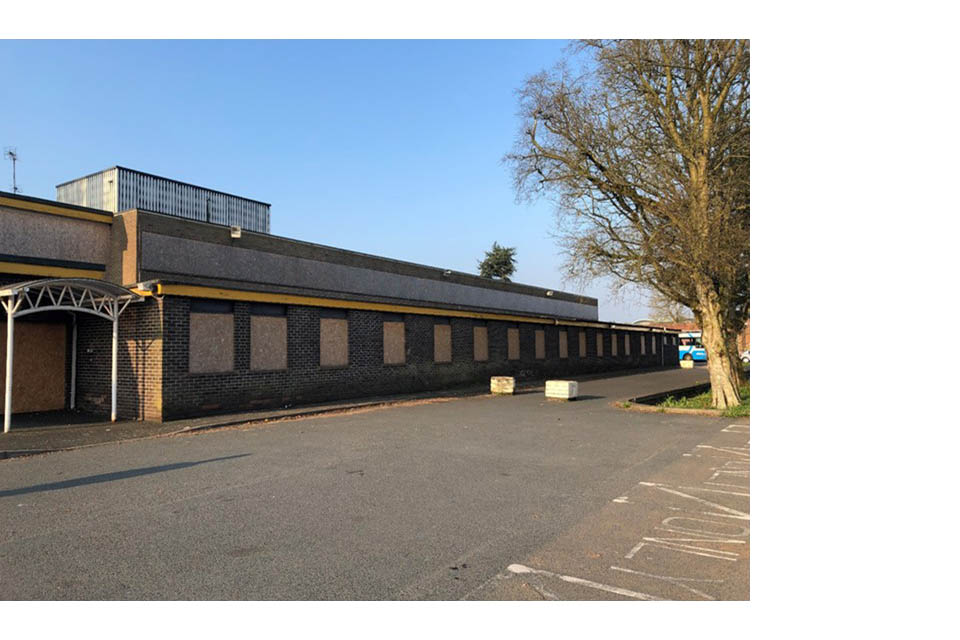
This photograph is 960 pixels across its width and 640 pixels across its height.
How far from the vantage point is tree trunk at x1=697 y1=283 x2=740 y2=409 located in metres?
16.3

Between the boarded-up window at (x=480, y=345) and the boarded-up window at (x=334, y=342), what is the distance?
24.0ft

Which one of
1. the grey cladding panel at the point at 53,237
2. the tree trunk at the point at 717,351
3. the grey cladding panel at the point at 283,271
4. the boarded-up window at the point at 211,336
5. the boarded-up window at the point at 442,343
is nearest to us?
the boarded-up window at the point at 211,336

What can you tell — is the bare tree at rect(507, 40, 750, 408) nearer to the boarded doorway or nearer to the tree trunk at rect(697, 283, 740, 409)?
the tree trunk at rect(697, 283, 740, 409)

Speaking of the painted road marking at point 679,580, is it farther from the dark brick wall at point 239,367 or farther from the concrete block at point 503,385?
the concrete block at point 503,385

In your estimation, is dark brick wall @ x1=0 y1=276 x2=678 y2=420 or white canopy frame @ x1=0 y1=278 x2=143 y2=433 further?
dark brick wall @ x1=0 y1=276 x2=678 y2=420

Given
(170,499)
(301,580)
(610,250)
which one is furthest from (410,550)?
(610,250)

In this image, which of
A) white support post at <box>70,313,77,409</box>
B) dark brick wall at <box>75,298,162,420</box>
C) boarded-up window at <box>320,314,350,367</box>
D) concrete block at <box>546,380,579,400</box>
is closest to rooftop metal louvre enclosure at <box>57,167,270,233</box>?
white support post at <box>70,313,77,409</box>

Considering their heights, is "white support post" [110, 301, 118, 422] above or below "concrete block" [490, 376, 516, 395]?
above

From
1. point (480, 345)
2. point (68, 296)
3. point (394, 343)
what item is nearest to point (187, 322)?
point (68, 296)

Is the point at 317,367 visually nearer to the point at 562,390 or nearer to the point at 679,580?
the point at 562,390

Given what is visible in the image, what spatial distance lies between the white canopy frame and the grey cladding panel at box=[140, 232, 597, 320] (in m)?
2.90

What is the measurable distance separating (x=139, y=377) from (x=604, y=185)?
11995 mm

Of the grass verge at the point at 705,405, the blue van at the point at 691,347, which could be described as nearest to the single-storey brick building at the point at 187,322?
the grass verge at the point at 705,405

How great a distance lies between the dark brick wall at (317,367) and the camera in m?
13.6
